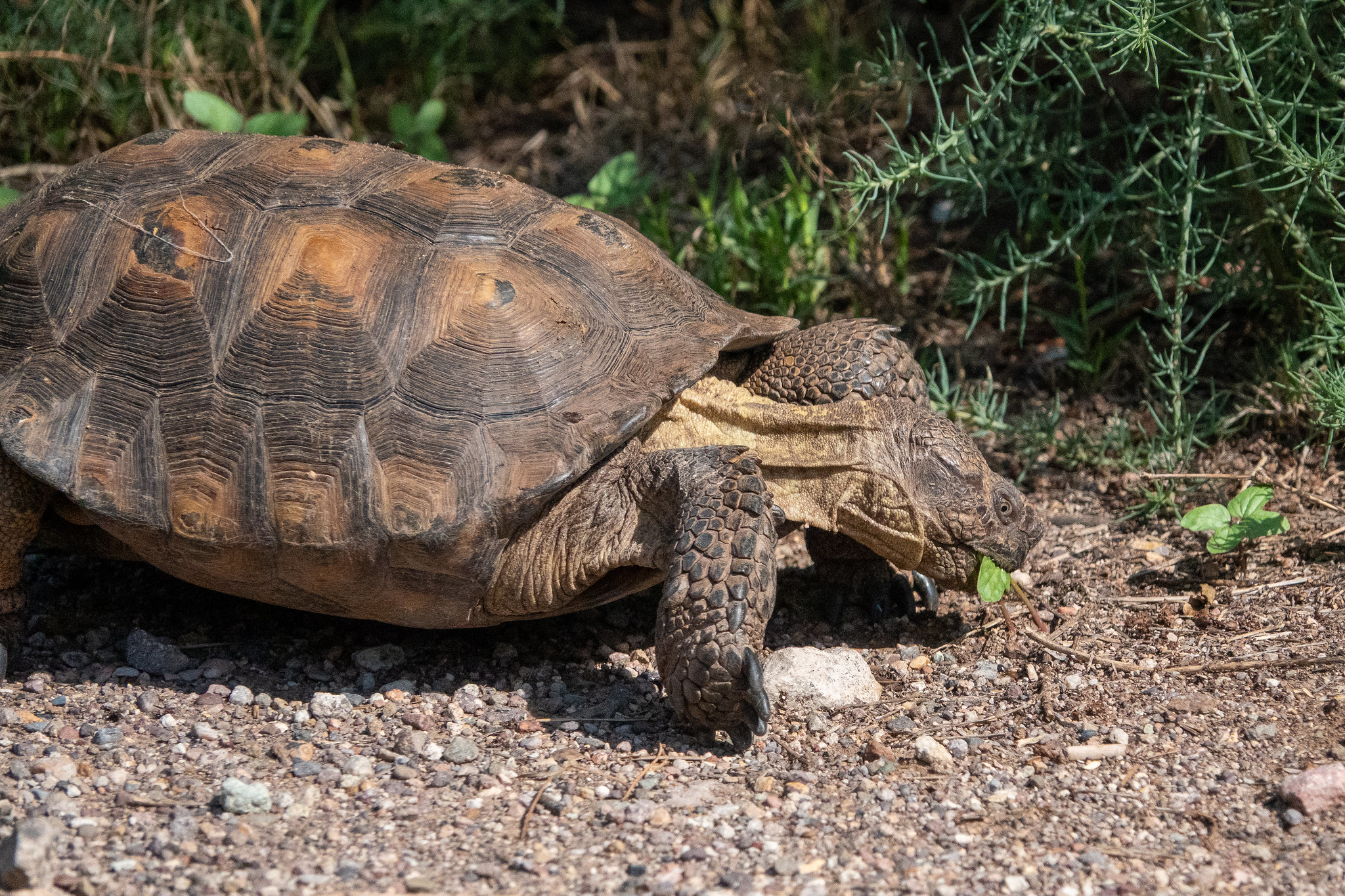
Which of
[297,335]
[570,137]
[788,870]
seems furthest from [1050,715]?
[570,137]

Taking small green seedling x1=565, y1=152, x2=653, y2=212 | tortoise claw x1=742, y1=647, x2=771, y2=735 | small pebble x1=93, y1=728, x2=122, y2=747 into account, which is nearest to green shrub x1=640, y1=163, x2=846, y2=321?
small green seedling x1=565, y1=152, x2=653, y2=212

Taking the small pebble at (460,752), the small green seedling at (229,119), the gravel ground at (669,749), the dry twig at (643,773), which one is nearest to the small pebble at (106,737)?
the gravel ground at (669,749)

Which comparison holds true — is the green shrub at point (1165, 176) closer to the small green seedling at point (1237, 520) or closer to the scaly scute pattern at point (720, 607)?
the small green seedling at point (1237, 520)

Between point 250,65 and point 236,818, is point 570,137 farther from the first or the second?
point 236,818

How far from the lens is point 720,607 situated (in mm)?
2869

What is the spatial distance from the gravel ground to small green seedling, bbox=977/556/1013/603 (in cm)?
19

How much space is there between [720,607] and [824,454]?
69 centimetres

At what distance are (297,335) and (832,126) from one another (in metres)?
2.78

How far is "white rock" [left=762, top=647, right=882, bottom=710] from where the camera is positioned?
10.3 feet

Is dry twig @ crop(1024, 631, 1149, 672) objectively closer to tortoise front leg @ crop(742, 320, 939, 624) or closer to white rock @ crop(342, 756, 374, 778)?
tortoise front leg @ crop(742, 320, 939, 624)

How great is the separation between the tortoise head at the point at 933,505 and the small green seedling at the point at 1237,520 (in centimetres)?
63

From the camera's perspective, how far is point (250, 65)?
5.80 metres

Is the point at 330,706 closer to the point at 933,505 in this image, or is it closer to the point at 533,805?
the point at 533,805

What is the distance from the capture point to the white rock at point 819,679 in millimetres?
3131
